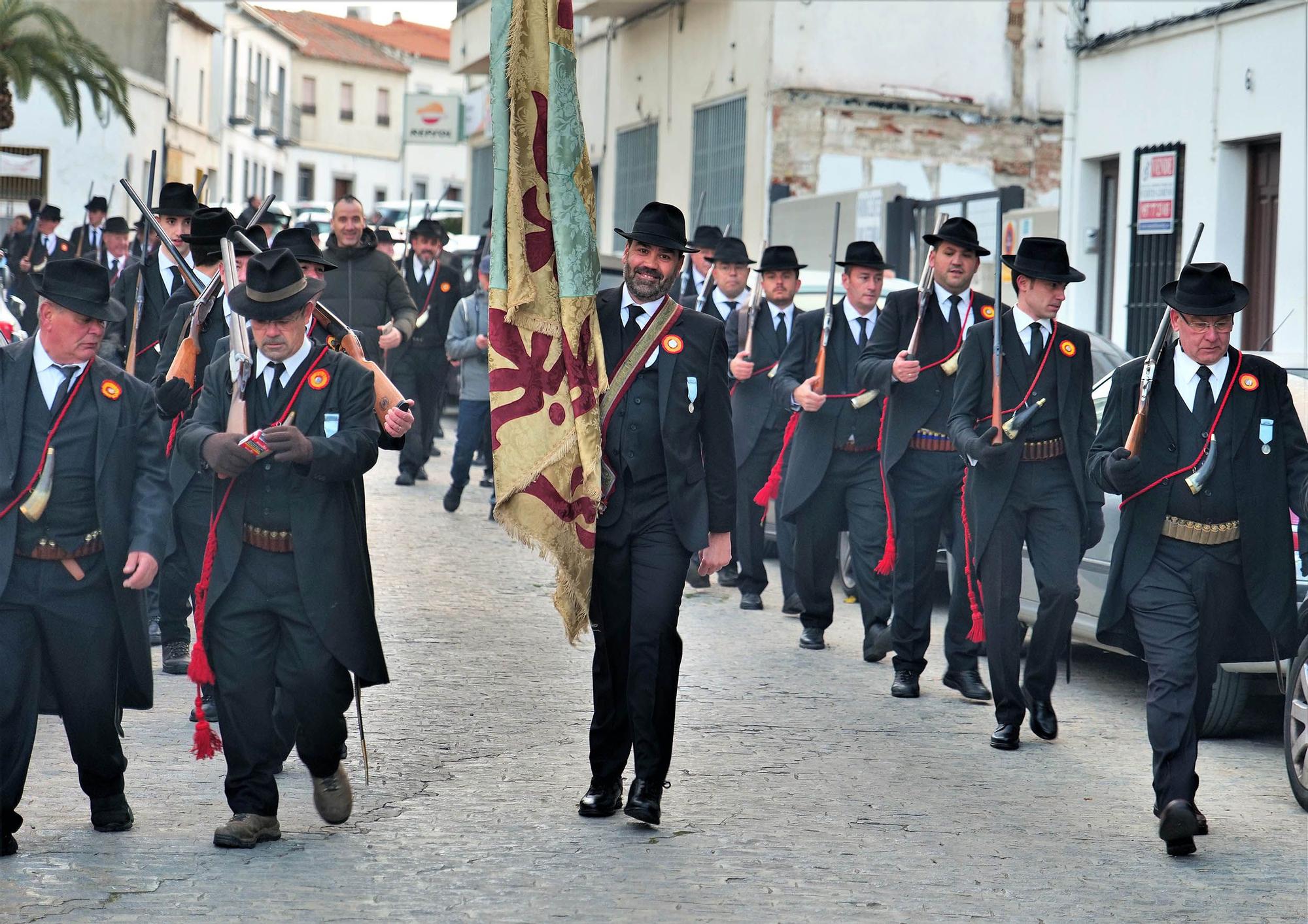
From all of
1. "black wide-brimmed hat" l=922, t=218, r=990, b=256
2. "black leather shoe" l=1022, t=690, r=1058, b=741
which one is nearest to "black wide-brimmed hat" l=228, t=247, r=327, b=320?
"black leather shoe" l=1022, t=690, r=1058, b=741

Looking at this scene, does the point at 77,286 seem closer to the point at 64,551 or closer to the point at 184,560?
the point at 64,551

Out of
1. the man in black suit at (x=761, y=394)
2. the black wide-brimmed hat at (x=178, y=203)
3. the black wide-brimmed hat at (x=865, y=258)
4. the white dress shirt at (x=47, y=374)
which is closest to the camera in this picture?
the white dress shirt at (x=47, y=374)

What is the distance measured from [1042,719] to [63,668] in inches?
155

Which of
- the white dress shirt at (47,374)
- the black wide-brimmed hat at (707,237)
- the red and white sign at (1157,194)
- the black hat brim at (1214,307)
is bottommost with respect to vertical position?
the white dress shirt at (47,374)

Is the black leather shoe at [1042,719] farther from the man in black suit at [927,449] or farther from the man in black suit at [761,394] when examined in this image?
the man in black suit at [761,394]

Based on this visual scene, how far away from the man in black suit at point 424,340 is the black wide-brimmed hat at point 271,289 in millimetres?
9913

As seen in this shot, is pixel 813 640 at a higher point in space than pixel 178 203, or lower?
lower

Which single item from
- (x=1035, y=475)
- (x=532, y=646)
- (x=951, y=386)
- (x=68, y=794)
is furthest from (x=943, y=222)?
(x=68, y=794)

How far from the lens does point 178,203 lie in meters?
10.1

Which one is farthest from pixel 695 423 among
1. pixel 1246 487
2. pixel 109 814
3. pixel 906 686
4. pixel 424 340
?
pixel 424 340

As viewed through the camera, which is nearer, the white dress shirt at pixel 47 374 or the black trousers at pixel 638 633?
the white dress shirt at pixel 47 374

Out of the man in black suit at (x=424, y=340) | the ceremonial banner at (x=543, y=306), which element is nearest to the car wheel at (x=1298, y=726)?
the ceremonial banner at (x=543, y=306)

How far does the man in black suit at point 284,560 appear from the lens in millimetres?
6180

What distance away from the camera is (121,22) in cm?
5131
